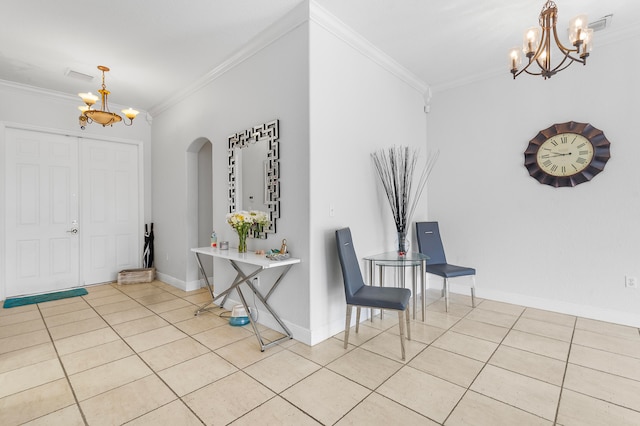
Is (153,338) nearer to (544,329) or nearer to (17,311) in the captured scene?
(17,311)

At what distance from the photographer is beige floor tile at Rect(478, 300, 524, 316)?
349 centimetres

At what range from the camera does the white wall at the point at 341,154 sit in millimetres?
2789

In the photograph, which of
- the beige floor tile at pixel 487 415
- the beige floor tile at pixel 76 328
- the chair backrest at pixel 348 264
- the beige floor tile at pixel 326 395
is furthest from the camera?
the beige floor tile at pixel 76 328

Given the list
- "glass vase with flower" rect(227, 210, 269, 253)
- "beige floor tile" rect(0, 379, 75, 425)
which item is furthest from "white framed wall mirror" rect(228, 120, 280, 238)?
"beige floor tile" rect(0, 379, 75, 425)

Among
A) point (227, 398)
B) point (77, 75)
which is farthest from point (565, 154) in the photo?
point (77, 75)

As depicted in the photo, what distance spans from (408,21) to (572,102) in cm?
210

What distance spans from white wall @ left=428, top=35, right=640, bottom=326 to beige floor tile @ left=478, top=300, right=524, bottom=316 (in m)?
0.12

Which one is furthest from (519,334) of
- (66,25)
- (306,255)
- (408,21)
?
(66,25)

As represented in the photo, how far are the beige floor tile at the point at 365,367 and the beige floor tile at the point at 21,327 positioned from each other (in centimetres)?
311

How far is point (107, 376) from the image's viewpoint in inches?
87.6

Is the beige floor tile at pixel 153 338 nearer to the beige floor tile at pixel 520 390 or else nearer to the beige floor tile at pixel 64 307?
the beige floor tile at pixel 64 307

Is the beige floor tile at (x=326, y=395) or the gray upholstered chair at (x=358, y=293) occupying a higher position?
the gray upholstered chair at (x=358, y=293)

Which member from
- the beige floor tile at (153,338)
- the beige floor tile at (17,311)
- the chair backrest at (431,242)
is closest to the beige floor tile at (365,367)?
the beige floor tile at (153,338)

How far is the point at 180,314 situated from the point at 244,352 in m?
1.35
